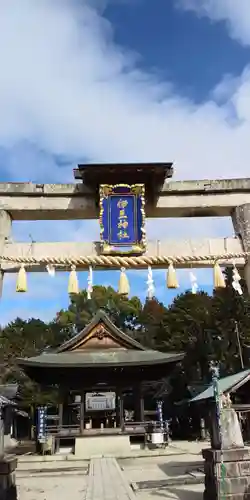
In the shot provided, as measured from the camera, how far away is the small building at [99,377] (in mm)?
20141

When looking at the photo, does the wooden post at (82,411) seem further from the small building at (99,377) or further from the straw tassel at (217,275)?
the straw tassel at (217,275)

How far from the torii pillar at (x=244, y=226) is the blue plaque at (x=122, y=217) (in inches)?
79.6

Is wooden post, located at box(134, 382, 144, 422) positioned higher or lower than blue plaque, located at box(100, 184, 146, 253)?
lower

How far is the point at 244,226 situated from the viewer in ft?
29.6

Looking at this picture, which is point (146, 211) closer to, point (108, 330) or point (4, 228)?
point (4, 228)

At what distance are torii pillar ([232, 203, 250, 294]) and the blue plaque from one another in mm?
2023

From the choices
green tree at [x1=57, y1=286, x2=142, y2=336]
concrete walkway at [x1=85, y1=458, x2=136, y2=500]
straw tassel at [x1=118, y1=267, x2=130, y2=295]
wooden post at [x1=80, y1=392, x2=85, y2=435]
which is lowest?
concrete walkway at [x1=85, y1=458, x2=136, y2=500]

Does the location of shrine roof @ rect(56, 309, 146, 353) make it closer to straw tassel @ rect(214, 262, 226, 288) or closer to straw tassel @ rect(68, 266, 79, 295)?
straw tassel @ rect(68, 266, 79, 295)

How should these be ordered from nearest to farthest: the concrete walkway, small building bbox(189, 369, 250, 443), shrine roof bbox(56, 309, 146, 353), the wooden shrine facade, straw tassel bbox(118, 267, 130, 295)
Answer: straw tassel bbox(118, 267, 130, 295), the concrete walkway, small building bbox(189, 369, 250, 443), the wooden shrine facade, shrine roof bbox(56, 309, 146, 353)


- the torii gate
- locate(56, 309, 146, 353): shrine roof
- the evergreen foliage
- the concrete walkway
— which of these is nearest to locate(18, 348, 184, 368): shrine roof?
locate(56, 309, 146, 353): shrine roof

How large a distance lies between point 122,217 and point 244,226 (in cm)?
253

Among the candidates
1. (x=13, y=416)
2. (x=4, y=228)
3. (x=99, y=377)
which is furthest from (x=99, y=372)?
(x=4, y=228)

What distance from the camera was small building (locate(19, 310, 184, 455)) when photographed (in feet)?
66.1

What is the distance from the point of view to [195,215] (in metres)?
9.84
